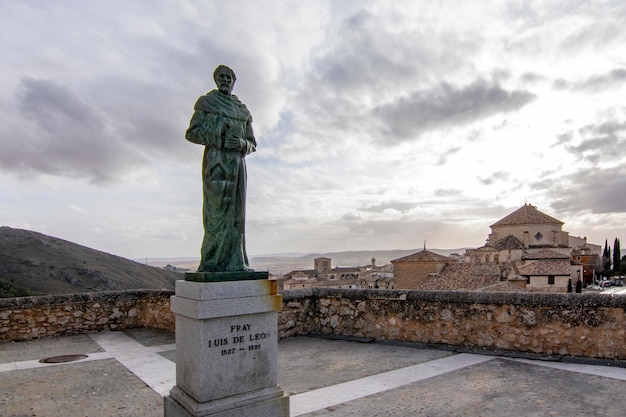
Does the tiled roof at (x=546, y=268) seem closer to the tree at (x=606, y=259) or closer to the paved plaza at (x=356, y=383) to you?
the paved plaza at (x=356, y=383)

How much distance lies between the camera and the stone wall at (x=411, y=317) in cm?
665

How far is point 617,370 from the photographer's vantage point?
612cm

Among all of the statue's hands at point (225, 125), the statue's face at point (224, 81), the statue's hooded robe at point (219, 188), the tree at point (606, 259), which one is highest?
the statue's face at point (224, 81)

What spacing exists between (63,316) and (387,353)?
7750 millimetres

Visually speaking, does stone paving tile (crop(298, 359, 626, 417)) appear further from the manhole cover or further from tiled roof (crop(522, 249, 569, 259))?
tiled roof (crop(522, 249, 569, 259))

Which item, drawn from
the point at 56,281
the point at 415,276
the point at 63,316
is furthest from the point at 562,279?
the point at 56,281

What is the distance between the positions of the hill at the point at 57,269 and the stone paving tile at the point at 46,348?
31.7m

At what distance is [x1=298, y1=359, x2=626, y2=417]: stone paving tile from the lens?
4660mm

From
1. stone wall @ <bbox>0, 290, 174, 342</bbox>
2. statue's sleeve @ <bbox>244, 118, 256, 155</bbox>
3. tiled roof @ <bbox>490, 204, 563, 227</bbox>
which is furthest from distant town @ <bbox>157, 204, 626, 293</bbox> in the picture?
statue's sleeve @ <bbox>244, 118, 256, 155</bbox>

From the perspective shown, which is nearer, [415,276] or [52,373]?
[52,373]

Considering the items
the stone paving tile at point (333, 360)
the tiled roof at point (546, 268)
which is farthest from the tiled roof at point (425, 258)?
the stone paving tile at point (333, 360)

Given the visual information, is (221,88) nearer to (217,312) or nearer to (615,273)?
(217,312)

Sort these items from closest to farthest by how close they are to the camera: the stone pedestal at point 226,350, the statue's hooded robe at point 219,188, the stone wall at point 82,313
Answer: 1. the stone pedestal at point 226,350
2. the statue's hooded robe at point 219,188
3. the stone wall at point 82,313

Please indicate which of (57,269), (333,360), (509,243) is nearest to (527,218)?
(509,243)
